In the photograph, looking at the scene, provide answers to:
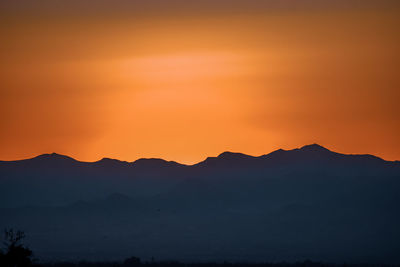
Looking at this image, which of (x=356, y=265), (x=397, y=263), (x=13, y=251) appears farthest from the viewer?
(x=397, y=263)

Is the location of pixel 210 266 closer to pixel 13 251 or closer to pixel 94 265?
pixel 94 265

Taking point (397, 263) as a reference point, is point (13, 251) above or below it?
below

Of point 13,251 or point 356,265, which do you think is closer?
point 13,251

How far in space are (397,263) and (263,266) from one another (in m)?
44.7

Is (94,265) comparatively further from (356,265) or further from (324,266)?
(356,265)

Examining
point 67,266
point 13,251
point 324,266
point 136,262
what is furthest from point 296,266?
point 13,251

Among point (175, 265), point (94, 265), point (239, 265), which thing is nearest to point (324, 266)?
point (239, 265)

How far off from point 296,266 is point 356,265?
65.4 ft

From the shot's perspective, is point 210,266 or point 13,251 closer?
point 13,251

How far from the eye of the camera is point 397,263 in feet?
648

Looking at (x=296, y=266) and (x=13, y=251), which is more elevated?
(x=296, y=266)

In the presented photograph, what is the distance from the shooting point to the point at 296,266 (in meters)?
167

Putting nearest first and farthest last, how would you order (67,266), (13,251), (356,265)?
(13,251) → (67,266) → (356,265)

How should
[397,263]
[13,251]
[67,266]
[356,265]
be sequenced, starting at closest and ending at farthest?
1. [13,251]
2. [67,266]
3. [356,265]
4. [397,263]
